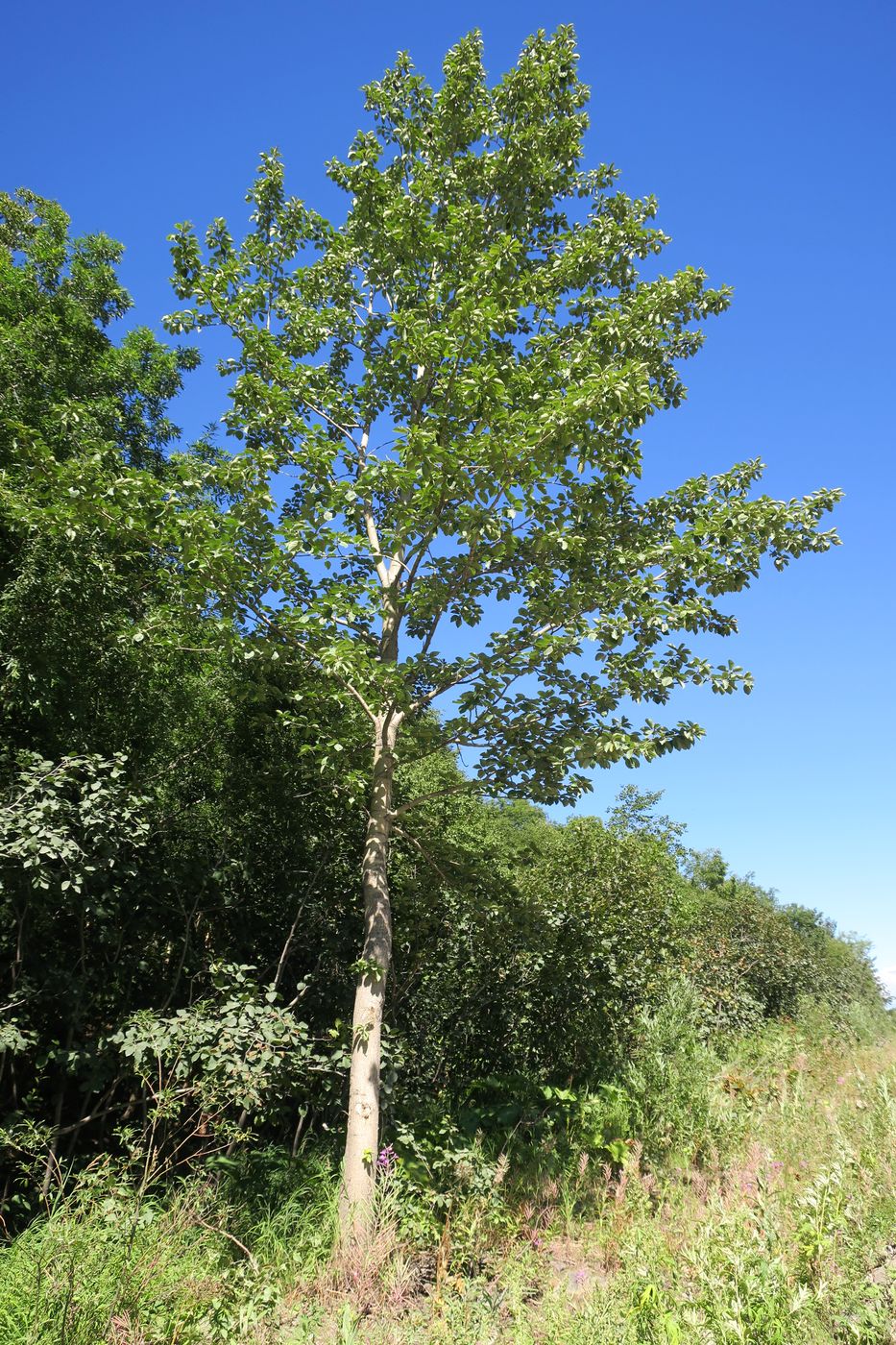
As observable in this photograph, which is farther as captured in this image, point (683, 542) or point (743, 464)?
point (743, 464)

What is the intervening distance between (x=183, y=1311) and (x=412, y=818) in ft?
16.1

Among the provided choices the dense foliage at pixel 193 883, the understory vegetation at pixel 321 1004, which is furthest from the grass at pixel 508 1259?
the dense foliage at pixel 193 883

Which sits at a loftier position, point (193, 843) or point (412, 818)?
point (412, 818)

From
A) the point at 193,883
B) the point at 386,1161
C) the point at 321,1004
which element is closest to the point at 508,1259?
the point at 386,1161

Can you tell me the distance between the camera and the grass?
3.66 metres

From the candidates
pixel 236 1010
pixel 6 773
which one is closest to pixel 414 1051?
pixel 236 1010

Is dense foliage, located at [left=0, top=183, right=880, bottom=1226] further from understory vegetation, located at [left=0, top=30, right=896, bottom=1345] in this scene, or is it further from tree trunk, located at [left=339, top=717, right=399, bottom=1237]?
tree trunk, located at [left=339, top=717, right=399, bottom=1237]

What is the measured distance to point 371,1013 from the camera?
19.5 ft

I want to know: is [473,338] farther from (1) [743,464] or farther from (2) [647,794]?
(2) [647,794]

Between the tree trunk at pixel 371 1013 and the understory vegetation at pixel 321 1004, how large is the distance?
62 mm

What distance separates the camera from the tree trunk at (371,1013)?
5.36 meters

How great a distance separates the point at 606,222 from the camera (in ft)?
24.9

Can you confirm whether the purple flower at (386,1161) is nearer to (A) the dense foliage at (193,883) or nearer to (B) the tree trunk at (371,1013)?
(B) the tree trunk at (371,1013)

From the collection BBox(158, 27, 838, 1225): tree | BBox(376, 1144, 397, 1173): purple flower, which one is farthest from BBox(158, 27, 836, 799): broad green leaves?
BBox(376, 1144, 397, 1173): purple flower
